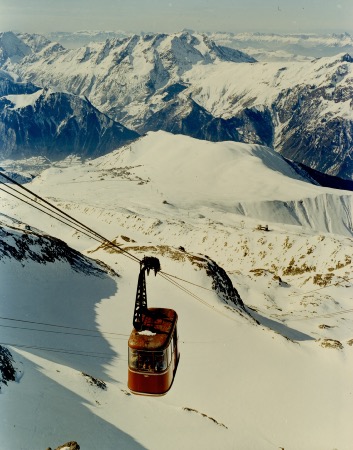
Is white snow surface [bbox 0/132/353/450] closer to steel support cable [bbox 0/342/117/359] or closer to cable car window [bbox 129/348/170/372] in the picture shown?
steel support cable [bbox 0/342/117/359]

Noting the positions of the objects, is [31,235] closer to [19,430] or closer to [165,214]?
[19,430]

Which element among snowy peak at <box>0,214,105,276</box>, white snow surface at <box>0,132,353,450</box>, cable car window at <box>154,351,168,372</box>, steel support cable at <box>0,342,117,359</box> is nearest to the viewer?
cable car window at <box>154,351,168,372</box>

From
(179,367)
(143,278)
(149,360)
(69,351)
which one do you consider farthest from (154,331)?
(179,367)

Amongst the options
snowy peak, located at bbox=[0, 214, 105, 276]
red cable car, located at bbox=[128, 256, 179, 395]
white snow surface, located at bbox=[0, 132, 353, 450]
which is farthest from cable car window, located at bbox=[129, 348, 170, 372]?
snowy peak, located at bbox=[0, 214, 105, 276]

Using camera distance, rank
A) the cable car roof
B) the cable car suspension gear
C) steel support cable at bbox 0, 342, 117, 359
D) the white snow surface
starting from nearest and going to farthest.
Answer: the cable car roof < the cable car suspension gear < the white snow surface < steel support cable at bbox 0, 342, 117, 359

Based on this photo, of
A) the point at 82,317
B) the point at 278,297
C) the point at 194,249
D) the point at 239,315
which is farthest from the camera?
the point at 194,249

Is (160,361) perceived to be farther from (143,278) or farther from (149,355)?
(143,278)

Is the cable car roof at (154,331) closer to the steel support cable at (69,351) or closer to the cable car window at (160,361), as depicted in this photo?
the cable car window at (160,361)

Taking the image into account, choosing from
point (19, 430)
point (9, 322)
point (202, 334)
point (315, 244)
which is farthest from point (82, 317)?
point (315, 244)
